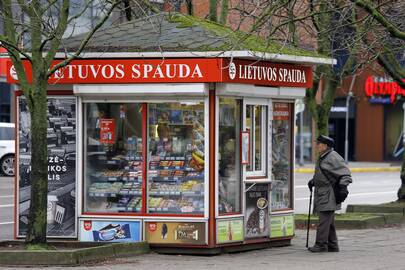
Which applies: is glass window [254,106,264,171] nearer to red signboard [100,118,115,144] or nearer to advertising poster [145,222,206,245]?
advertising poster [145,222,206,245]

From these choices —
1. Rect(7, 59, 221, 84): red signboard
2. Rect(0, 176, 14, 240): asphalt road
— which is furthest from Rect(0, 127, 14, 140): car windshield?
Rect(7, 59, 221, 84): red signboard

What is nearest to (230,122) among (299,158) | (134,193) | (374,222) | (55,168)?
(134,193)

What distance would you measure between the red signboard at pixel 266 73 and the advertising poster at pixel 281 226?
2090 mm

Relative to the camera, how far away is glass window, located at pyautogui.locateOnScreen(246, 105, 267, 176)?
1354 cm

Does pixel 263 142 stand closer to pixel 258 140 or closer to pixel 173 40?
pixel 258 140

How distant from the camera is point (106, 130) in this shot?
43.5 ft

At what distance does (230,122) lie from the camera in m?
13.1

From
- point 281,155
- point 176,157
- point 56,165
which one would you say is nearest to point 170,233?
point 176,157

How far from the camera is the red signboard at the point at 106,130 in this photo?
13.2 metres

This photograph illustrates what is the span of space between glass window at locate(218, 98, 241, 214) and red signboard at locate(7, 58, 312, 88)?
21.6 inches

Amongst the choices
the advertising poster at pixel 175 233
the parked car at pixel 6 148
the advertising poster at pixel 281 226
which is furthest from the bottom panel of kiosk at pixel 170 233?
the parked car at pixel 6 148

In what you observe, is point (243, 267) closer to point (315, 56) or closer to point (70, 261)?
point (70, 261)

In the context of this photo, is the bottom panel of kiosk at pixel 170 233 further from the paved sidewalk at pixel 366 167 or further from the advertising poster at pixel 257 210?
the paved sidewalk at pixel 366 167

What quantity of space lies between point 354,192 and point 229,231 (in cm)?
1731
